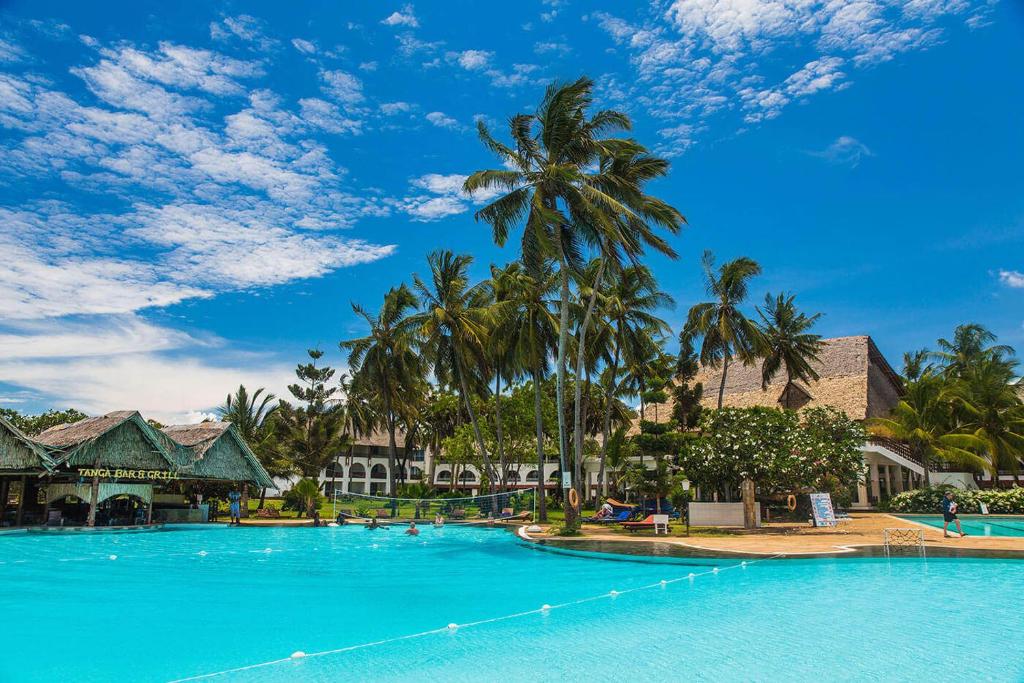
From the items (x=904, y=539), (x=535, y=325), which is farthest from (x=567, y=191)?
(x=904, y=539)

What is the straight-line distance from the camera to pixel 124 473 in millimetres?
27969

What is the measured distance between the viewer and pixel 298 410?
158 ft

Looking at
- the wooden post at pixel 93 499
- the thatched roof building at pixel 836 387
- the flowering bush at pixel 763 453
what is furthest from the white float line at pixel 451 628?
the thatched roof building at pixel 836 387

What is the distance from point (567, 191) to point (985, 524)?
19005mm

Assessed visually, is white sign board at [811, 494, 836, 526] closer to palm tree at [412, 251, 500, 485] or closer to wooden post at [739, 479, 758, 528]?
wooden post at [739, 479, 758, 528]

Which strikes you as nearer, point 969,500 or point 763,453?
point 763,453

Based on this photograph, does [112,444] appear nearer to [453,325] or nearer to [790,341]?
[453,325]

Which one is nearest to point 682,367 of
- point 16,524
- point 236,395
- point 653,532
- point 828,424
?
point 828,424

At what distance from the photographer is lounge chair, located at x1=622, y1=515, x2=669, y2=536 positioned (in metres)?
19.5

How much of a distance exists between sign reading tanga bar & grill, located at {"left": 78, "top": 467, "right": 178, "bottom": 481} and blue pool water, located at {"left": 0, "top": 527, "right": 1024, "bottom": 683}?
1052 centimetres

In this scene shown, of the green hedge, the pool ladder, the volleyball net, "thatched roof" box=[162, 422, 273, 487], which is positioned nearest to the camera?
the pool ladder

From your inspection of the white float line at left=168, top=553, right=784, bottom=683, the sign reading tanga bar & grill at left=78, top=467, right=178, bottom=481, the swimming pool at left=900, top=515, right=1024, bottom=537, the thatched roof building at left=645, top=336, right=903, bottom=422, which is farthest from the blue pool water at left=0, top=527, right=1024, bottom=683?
the thatched roof building at left=645, top=336, right=903, bottom=422

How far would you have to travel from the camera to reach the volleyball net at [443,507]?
2952 centimetres

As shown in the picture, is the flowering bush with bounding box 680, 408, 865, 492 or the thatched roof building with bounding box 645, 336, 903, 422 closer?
the flowering bush with bounding box 680, 408, 865, 492
